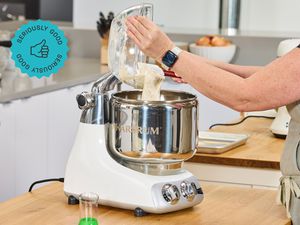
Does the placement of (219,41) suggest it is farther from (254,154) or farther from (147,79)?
(147,79)

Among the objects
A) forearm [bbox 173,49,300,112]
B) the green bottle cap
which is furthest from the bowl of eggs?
the green bottle cap

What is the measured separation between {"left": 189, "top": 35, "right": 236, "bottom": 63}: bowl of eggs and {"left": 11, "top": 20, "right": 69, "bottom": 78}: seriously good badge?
2.31 m

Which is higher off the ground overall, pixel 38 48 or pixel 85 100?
pixel 38 48

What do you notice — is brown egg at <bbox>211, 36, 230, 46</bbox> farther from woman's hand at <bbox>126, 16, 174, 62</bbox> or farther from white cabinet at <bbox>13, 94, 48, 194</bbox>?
woman's hand at <bbox>126, 16, 174, 62</bbox>

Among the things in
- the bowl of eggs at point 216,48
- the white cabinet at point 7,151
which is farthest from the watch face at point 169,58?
the bowl of eggs at point 216,48

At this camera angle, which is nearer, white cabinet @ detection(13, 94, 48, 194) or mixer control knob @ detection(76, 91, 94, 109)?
mixer control knob @ detection(76, 91, 94, 109)

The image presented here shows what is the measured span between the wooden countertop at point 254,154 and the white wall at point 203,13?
268 centimetres

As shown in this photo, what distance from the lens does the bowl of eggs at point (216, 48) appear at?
421cm

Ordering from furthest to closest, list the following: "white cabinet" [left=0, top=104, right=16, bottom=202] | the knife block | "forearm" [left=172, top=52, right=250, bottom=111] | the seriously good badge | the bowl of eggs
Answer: the knife block
the bowl of eggs
"white cabinet" [left=0, top=104, right=16, bottom=202]
the seriously good badge
"forearm" [left=172, top=52, right=250, bottom=111]

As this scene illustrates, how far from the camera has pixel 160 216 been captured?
1.94 meters

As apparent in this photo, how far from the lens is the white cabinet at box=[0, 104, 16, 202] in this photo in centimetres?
304

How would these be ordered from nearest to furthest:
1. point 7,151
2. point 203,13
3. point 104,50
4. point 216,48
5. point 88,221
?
point 88,221 → point 7,151 → point 216,48 → point 104,50 → point 203,13

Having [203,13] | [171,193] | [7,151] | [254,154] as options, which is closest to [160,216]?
[171,193]

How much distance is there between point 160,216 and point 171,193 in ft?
0.21
